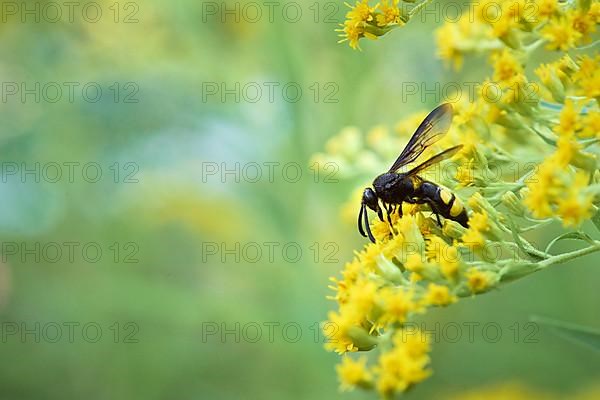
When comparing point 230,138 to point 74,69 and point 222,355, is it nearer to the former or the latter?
point 74,69

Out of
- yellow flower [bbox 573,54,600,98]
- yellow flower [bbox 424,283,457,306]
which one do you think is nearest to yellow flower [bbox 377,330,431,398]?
yellow flower [bbox 424,283,457,306]

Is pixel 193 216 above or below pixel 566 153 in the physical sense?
above

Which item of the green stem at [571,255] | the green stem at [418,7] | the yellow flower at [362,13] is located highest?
the yellow flower at [362,13]

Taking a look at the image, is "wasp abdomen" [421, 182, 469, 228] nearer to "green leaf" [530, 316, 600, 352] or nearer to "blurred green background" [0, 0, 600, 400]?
"green leaf" [530, 316, 600, 352]

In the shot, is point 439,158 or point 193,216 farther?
point 193,216

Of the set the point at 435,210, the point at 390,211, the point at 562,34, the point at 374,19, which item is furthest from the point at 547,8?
the point at 390,211

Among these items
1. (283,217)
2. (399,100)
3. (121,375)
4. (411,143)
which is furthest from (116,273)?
(411,143)

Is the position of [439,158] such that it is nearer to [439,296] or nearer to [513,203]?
[513,203]

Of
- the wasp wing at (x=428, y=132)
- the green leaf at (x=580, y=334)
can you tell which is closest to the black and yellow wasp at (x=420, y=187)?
the wasp wing at (x=428, y=132)

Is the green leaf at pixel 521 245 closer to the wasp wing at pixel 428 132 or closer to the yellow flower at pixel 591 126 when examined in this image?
the yellow flower at pixel 591 126
